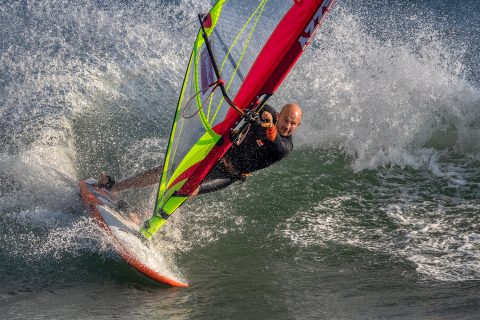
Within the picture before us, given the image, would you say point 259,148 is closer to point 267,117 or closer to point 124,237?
point 267,117

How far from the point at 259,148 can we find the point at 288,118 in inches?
12.9

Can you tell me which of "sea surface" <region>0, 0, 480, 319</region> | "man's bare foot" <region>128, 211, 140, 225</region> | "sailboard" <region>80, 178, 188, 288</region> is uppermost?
"sea surface" <region>0, 0, 480, 319</region>

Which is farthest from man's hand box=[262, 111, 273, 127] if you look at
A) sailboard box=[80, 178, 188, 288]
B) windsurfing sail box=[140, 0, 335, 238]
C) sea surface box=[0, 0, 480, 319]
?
sailboard box=[80, 178, 188, 288]

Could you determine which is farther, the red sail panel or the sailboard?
the sailboard

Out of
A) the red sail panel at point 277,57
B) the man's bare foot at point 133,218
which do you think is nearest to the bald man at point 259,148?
the red sail panel at point 277,57

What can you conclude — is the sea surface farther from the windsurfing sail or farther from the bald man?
the windsurfing sail

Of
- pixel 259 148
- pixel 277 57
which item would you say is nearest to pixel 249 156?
pixel 259 148

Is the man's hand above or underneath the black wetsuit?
above

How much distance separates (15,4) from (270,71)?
7.48 m

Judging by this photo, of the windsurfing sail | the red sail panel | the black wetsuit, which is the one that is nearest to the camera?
the red sail panel

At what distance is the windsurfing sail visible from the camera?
400cm

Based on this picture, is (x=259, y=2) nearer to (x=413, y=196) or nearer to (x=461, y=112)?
(x=413, y=196)

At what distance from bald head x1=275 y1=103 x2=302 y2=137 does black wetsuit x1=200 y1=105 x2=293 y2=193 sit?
0.06 meters

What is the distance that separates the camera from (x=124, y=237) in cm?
473
